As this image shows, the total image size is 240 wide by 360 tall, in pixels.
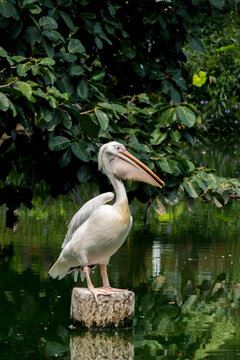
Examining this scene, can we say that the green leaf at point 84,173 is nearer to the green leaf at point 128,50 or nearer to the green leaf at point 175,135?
the green leaf at point 175,135

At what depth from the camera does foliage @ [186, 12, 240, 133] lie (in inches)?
829

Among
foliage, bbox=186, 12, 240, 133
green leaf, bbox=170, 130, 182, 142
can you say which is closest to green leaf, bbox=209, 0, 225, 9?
green leaf, bbox=170, 130, 182, 142

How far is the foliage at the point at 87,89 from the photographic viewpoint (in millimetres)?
6477

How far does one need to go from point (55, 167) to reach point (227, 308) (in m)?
2.11

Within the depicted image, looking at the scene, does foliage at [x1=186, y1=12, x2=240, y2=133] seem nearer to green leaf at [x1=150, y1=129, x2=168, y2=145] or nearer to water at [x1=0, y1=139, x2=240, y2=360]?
water at [x1=0, y1=139, x2=240, y2=360]

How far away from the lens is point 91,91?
23.6 ft

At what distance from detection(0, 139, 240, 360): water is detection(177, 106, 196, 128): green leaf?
1.28 metres

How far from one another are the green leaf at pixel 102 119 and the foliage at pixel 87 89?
0.01 meters

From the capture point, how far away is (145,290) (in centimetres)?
662

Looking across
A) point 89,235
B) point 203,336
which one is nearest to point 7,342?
point 89,235

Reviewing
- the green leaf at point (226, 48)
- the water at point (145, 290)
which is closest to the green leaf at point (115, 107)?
the water at point (145, 290)

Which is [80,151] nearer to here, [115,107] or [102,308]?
[115,107]

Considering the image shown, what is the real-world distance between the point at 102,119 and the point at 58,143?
0.42m

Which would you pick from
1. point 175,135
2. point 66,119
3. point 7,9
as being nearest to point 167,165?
point 175,135
